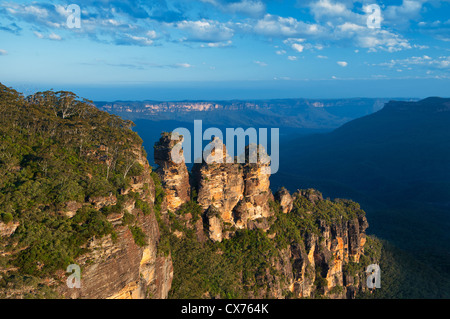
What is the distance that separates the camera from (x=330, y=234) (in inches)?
2454

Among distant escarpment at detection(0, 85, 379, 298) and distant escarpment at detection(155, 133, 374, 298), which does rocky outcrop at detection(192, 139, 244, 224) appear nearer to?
distant escarpment at detection(155, 133, 374, 298)

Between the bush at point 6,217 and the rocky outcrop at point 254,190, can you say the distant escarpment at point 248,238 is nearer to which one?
the rocky outcrop at point 254,190

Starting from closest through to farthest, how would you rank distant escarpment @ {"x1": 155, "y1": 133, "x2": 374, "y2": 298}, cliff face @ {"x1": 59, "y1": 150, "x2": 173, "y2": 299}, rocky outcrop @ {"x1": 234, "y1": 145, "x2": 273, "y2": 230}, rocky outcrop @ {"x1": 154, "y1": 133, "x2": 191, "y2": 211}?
cliff face @ {"x1": 59, "y1": 150, "x2": 173, "y2": 299}, distant escarpment @ {"x1": 155, "y1": 133, "x2": 374, "y2": 298}, rocky outcrop @ {"x1": 154, "y1": 133, "x2": 191, "y2": 211}, rocky outcrop @ {"x1": 234, "y1": 145, "x2": 273, "y2": 230}

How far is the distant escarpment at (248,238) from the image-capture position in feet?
140

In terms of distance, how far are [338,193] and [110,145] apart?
387 feet


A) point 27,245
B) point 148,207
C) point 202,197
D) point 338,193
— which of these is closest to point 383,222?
point 338,193

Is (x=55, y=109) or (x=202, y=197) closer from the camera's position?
(x=55, y=109)

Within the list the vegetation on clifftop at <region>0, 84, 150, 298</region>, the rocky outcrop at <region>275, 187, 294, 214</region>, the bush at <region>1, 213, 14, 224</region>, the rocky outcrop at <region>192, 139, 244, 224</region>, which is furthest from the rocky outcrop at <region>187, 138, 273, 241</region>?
the bush at <region>1, 213, 14, 224</region>

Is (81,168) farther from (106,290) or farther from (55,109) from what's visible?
(55,109)

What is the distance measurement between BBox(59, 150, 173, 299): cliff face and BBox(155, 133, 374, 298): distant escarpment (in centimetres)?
579

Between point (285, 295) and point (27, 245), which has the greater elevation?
point (27, 245)

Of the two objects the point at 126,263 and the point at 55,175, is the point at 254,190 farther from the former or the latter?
the point at 55,175

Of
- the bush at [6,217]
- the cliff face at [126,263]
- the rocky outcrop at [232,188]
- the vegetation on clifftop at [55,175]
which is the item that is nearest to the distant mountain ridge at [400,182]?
the rocky outcrop at [232,188]

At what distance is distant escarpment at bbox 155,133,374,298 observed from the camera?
140 ft
